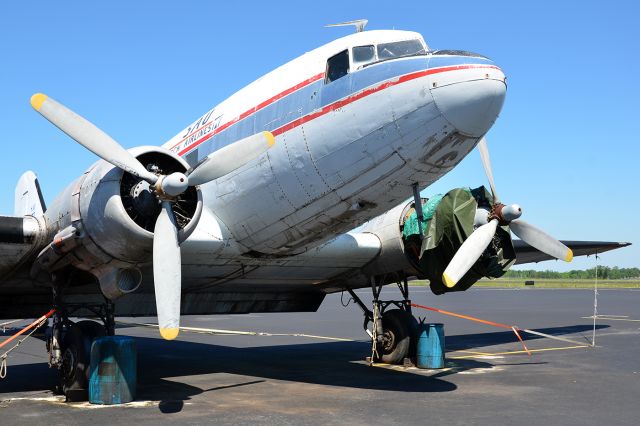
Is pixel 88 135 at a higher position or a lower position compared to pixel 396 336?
higher

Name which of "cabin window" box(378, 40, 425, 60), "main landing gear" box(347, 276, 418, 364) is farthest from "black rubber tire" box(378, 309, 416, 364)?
"cabin window" box(378, 40, 425, 60)

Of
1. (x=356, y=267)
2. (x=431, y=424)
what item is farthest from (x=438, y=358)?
(x=431, y=424)

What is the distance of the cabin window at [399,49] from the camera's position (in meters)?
10.5

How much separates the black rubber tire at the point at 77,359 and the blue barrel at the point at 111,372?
54 centimetres

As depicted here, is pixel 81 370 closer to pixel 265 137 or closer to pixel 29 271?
pixel 29 271

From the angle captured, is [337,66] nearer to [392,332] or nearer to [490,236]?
[490,236]

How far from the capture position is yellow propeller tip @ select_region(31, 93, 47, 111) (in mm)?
10844

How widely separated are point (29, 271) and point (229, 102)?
5171 millimetres

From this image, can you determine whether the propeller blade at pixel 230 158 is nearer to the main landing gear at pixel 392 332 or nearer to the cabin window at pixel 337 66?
the cabin window at pixel 337 66

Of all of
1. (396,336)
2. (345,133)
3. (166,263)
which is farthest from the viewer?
(396,336)

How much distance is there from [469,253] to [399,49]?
4.36 meters

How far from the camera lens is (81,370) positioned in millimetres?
11742

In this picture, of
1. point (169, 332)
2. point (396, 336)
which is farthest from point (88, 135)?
point (396, 336)

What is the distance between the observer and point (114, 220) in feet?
34.7
